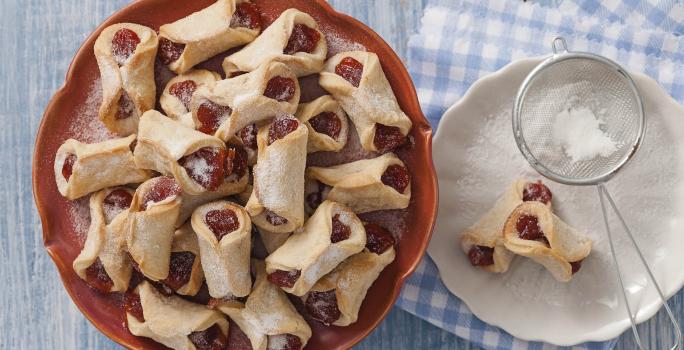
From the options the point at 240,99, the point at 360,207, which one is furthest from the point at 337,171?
the point at 240,99

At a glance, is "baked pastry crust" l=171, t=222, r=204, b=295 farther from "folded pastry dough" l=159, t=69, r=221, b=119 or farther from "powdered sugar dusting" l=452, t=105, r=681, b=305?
"powdered sugar dusting" l=452, t=105, r=681, b=305

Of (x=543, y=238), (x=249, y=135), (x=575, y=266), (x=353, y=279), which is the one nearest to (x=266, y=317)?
(x=353, y=279)

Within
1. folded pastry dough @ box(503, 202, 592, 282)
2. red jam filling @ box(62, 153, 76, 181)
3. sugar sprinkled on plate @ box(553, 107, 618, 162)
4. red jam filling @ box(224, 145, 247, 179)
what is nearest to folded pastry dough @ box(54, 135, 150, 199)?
red jam filling @ box(62, 153, 76, 181)

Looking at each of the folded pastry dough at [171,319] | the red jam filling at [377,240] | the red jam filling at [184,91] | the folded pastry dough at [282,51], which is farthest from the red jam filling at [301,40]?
the folded pastry dough at [171,319]

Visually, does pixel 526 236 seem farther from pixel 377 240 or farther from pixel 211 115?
pixel 211 115

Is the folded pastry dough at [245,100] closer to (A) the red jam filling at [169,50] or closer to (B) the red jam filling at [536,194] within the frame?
(A) the red jam filling at [169,50]

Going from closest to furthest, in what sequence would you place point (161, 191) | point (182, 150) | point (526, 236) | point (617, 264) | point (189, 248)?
1. point (182, 150)
2. point (161, 191)
3. point (189, 248)
4. point (526, 236)
5. point (617, 264)
